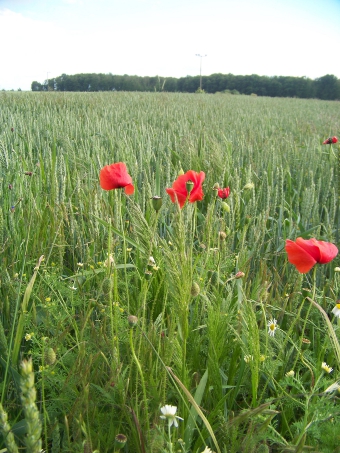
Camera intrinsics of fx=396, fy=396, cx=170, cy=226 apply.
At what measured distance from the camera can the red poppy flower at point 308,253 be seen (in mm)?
860

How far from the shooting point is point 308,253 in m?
0.87

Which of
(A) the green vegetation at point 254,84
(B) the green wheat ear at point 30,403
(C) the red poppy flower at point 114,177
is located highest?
(A) the green vegetation at point 254,84

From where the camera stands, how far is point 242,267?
1203 millimetres

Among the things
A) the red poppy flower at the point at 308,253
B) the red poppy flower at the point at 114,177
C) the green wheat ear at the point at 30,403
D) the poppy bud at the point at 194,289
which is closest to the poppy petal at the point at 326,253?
the red poppy flower at the point at 308,253

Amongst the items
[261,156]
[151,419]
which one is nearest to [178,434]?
[151,419]

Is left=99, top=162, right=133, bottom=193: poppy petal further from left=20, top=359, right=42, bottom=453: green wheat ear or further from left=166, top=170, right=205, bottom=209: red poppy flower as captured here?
left=20, top=359, right=42, bottom=453: green wheat ear

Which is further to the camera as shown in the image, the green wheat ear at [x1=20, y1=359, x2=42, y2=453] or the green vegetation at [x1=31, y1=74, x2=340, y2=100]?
the green vegetation at [x1=31, y1=74, x2=340, y2=100]

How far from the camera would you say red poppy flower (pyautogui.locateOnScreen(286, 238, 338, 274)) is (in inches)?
33.9

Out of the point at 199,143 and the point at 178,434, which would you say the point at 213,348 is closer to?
the point at 178,434

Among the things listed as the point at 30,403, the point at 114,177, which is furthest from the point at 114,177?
the point at 30,403

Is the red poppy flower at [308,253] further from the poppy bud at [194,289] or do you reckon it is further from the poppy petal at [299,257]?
the poppy bud at [194,289]

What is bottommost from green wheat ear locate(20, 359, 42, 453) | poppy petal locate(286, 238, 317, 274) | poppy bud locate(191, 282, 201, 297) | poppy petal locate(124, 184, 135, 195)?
poppy bud locate(191, 282, 201, 297)

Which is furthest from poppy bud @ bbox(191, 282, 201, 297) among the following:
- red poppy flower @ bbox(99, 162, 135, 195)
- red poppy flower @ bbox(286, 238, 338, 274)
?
red poppy flower @ bbox(99, 162, 135, 195)

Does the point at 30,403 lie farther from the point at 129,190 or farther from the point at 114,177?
the point at 129,190
